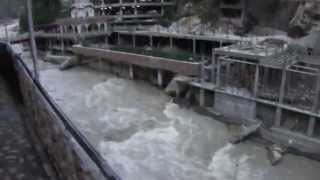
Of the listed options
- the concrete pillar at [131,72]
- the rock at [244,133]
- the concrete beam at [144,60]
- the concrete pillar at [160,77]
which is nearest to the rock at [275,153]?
the rock at [244,133]

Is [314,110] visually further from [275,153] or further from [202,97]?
[202,97]

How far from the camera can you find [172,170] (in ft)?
61.5

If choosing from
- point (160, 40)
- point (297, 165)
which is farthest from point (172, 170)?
point (160, 40)

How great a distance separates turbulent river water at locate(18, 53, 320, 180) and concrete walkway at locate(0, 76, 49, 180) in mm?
4950

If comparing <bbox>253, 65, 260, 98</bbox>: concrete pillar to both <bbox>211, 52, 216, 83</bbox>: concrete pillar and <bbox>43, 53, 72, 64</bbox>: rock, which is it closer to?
<bbox>211, 52, 216, 83</bbox>: concrete pillar

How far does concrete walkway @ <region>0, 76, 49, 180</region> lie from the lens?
1306 centimetres

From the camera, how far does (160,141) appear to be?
859 inches

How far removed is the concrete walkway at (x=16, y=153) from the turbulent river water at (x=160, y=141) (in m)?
4.95

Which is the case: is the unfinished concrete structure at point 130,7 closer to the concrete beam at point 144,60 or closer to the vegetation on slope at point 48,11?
the vegetation on slope at point 48,11

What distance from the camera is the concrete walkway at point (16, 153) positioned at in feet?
42.9

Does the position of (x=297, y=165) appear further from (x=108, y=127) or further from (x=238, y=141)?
(x=108, y=127)

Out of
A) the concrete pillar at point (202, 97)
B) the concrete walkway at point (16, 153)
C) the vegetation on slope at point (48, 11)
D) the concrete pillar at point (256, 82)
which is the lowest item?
the concrete pillar at point (202, 97)

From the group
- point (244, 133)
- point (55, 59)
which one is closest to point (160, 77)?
point (244, 133)

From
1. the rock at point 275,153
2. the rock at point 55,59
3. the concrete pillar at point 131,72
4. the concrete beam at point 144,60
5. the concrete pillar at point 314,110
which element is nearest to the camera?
the rock at point 275,153
